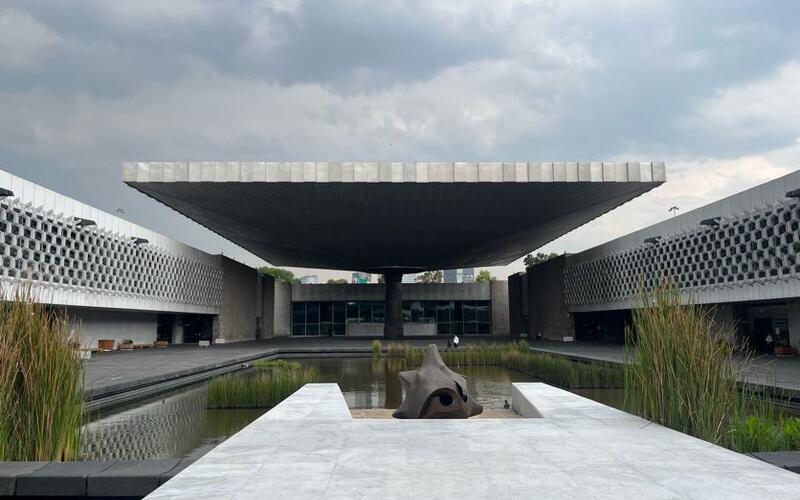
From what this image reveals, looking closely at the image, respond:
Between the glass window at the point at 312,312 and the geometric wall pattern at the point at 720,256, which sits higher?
the geometric wall pattern at the point at 720,256

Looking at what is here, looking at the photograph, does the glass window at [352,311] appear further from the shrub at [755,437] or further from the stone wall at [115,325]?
the shrub at [755,437]

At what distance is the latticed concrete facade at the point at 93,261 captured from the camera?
15.4 meters

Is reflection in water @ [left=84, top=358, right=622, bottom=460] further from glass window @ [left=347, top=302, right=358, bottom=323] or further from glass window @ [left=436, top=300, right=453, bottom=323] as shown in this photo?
glass window @ [left=347, top=302, right=358, bottom=323]

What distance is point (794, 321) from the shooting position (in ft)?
61.1

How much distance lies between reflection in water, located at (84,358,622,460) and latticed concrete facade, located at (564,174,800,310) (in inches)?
171

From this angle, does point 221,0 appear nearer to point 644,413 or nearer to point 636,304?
point 636,304

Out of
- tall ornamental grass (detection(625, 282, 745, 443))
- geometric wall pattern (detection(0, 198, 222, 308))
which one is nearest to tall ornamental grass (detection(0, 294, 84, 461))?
tall ornamental grass (detection(625, 282, 745, 443))

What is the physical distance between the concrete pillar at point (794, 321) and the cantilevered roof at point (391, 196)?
5970 mm

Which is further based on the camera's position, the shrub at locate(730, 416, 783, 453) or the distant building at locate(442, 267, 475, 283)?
the distant building at locate(442, 267, 475, 283)

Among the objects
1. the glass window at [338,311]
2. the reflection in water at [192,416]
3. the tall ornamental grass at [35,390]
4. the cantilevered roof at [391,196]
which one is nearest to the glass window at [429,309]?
the glass window at [338,311]

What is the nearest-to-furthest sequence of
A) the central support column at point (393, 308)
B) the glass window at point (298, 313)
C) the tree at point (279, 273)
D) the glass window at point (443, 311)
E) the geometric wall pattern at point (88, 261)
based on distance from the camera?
the geometric wall pattern at point (88, 261), the central support column at point (393, 308), the glass window at point (443, 311), the glass window at point (298, 313), the tree at point (279, 273)

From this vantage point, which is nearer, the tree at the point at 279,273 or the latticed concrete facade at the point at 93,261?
the latticed concrete facade at the point at 93,261

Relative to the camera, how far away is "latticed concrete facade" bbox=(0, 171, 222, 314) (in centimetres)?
1535

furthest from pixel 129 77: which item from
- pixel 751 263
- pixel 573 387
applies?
pixel 751 263
